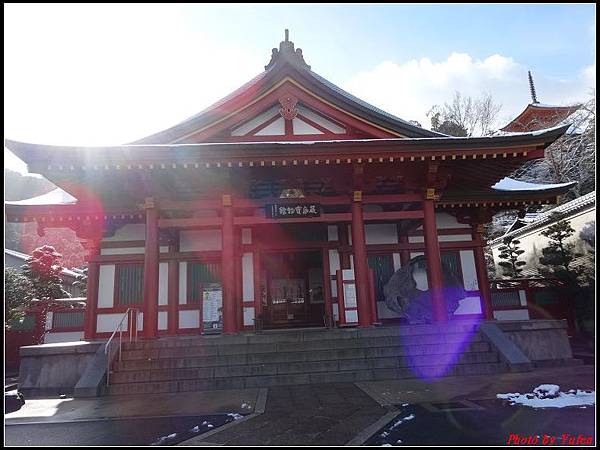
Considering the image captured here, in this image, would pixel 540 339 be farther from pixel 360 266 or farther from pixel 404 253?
pixel 360 266

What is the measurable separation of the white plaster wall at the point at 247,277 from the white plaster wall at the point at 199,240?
92cm

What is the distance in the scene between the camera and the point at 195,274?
11.9 m

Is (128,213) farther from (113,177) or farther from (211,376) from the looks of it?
(211,376)

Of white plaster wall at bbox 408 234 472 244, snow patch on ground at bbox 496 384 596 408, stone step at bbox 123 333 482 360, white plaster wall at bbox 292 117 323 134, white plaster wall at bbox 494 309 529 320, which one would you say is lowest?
snow patch on ground at bbox 496 384 596 408

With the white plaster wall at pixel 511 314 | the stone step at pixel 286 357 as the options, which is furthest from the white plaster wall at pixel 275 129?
the white plaster wall at pixel 511 314

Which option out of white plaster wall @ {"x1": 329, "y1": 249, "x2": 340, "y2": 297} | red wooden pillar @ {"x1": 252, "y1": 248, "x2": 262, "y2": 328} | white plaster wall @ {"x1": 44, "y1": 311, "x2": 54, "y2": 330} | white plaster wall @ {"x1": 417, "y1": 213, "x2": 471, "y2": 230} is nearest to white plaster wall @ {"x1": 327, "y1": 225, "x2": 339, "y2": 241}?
white plaster wall @ {"x1": 329, "y1": 249, "x2": 340, "y2": 297}

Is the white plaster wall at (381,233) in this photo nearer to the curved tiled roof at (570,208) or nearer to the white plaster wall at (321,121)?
the white plaster wall at (321,121)

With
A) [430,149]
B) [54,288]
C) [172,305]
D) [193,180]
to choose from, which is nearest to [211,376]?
[172,305]

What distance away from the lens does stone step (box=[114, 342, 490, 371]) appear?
8.14 meters

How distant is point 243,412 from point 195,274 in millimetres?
6790

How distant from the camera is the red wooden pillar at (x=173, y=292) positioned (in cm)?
1148

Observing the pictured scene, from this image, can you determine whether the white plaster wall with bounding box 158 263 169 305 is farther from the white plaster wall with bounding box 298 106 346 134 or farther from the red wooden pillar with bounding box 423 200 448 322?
the red wooden pillar with bounding box 423 200 448 322

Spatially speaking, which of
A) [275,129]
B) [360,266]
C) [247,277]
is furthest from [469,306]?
[275,129]

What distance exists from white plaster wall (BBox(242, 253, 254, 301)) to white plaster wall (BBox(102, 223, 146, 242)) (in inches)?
126
